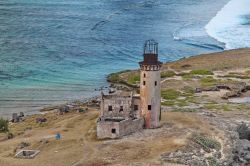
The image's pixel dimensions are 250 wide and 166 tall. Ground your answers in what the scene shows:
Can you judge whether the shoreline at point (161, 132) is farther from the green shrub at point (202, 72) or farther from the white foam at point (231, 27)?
the white foam at point (231, 27)

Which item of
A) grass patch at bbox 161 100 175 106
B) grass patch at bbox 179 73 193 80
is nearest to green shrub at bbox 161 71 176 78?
grass patch at bbox 179 73 193 80

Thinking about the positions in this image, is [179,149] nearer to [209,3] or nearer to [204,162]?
[204,162]

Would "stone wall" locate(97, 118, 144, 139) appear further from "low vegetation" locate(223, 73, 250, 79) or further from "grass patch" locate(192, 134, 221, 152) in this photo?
"low vegetation" locate(223, 73, 250, 79)

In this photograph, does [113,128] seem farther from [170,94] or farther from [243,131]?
[170,94]

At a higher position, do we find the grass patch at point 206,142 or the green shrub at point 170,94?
the green shrub at point 170,94

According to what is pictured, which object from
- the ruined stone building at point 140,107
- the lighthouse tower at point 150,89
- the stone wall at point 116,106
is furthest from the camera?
the stone wall at point 116,106

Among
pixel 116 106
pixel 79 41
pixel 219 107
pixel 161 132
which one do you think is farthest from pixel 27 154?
pixel 79 41

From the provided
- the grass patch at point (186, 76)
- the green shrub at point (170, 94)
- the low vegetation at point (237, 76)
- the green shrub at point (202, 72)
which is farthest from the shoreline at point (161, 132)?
the green shrub at point (202, 72)
